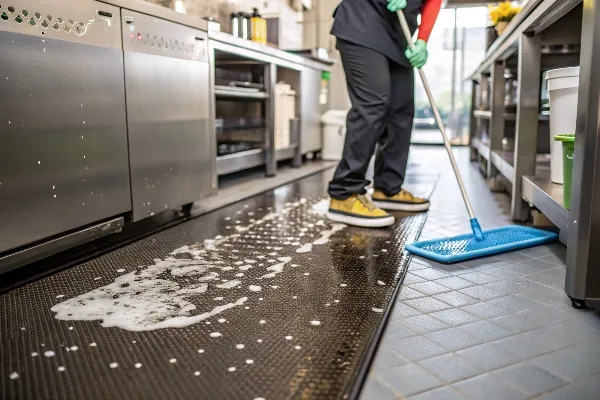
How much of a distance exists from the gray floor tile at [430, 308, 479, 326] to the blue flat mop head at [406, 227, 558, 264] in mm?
396

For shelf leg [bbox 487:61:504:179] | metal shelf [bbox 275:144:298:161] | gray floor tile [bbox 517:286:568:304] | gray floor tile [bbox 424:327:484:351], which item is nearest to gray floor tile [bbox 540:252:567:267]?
gray floor tile [bbox 517:286:568:304]

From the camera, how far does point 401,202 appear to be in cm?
259

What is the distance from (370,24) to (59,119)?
4.08ft

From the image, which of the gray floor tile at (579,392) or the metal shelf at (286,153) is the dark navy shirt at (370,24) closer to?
the gray floor tile at (579,392)

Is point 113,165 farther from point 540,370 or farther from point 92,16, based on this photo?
point 540,370

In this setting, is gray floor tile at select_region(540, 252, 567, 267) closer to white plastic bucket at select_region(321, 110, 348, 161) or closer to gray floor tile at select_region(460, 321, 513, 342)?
gray floor tile at select_region(460, 321, 513, 342)

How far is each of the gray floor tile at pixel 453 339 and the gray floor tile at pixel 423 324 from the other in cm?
2

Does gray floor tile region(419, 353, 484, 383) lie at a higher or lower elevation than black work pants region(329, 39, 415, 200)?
lower

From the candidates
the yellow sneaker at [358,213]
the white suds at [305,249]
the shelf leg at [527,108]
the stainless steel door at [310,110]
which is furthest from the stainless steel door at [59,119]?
the stainless steel door at [310,110]

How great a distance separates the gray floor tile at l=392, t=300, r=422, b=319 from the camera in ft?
4.22

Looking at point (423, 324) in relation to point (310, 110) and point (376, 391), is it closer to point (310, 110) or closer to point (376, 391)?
point (376, 391)

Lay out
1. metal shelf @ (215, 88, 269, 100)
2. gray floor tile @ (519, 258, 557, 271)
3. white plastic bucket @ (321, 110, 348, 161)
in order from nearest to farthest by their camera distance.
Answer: gray floor tile @ (519, 258, 557, 271)
metal shelf @ (215, 88, 269, 100)
white plastic bucket @ (321, 110, 348, 161)

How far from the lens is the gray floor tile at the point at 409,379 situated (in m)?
0.95

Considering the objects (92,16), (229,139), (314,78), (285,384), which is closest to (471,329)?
(285,384)
